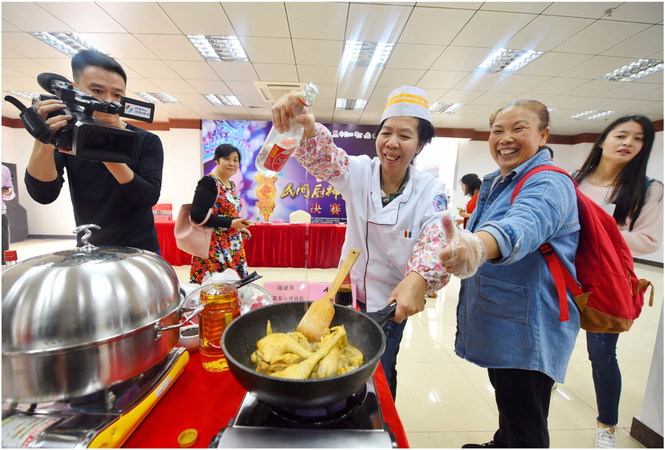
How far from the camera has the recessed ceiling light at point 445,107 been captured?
616cm

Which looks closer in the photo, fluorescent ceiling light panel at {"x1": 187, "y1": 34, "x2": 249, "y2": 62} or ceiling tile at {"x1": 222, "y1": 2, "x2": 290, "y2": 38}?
ceiling tile at {"x1": 222, "y1": 2, "x2": 290, "y2": 38}

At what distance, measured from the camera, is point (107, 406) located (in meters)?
0.55

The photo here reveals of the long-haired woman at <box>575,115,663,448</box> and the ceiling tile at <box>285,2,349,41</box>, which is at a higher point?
the ceiling tile at <box>285,2,349,41</box>

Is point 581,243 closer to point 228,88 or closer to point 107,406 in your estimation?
point 107,406

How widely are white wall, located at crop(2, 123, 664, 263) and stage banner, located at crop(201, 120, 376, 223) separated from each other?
25.2 inches

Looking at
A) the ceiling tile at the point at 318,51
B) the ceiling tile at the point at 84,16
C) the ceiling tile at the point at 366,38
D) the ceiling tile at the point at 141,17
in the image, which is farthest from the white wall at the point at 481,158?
the ceiling tile at the point at 84,16

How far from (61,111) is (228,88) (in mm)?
5599

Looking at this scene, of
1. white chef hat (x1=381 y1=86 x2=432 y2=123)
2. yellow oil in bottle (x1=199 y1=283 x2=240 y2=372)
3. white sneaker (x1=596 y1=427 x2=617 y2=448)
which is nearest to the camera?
yellow oil in bottle (x1=199 y1=283 x2=240 y2=372)

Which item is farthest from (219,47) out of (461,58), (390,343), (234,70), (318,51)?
(390,343)

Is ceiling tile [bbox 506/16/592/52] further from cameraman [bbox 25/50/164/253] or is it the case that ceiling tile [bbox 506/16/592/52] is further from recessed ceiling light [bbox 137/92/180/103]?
recessed ceiling light [bbox 137/92/180/103]

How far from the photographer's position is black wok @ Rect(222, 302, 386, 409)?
502mm

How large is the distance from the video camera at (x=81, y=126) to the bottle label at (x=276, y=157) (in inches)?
16.6

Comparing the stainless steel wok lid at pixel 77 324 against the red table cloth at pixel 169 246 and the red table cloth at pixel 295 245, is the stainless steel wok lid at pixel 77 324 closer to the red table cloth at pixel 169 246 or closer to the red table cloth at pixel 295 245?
the red table cloth at pixel 295 245

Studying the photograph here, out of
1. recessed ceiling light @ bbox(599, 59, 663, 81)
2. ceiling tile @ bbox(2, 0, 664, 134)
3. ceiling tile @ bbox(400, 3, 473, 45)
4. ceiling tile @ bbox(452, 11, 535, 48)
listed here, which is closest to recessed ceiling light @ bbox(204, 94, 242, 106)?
ceiling tile @ bbox(2, 0, 664, 134)
